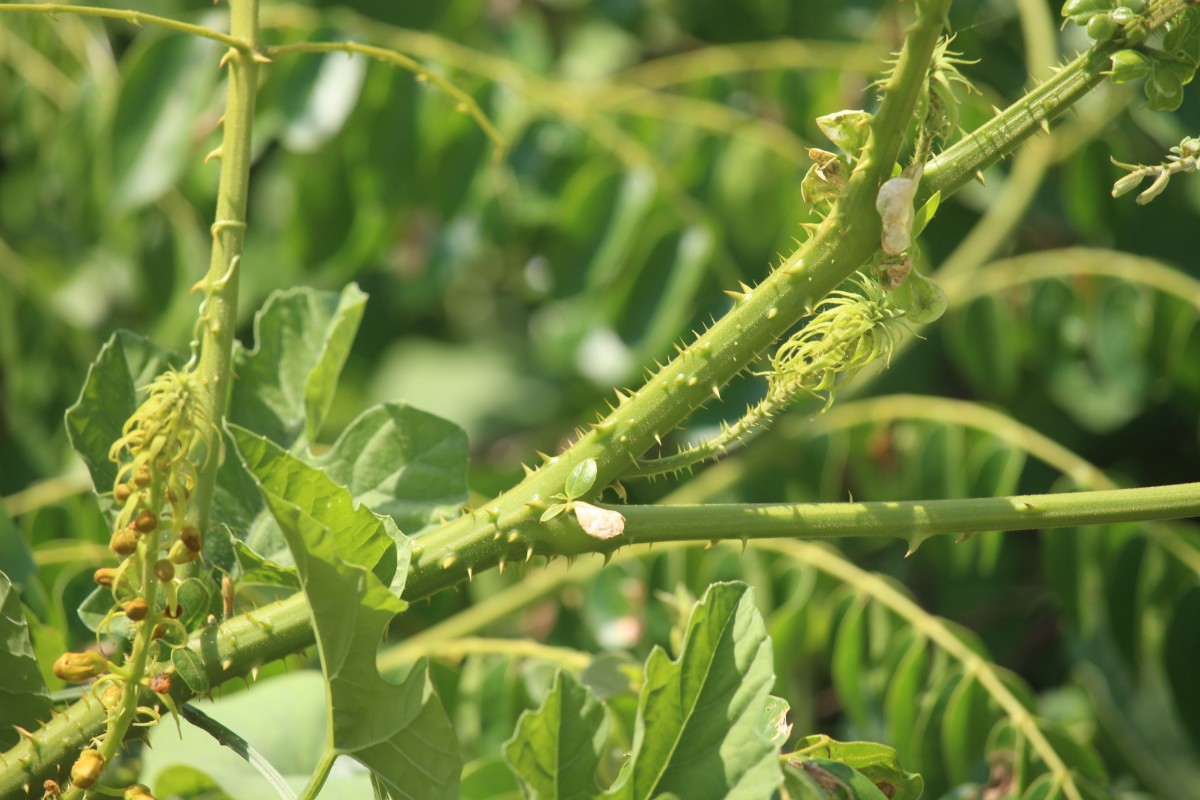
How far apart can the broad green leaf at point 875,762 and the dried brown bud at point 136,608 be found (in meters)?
0.42

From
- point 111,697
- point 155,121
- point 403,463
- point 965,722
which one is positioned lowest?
point 965,722

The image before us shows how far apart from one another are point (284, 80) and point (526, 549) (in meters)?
1.33

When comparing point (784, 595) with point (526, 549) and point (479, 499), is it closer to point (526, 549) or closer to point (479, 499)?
point (479, 499)

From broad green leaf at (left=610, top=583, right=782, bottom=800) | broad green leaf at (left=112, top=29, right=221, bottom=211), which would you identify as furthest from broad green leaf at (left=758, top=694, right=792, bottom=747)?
broad green leaf at (left=112, top=29, right=221, bottom=211)

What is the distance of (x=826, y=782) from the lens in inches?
29.5

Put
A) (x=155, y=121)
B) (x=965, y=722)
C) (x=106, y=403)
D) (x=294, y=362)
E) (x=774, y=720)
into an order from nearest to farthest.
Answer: (x=774, y=720), (x=106, y=403), (x=294, y=362), (x=965, y=722), (x=155, y=121)

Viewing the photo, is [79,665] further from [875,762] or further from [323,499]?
[875,762]

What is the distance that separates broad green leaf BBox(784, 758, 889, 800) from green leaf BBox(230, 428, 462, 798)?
0.69 feet

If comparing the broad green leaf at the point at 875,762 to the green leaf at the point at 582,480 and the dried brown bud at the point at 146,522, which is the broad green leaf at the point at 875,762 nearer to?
the green leaf at the point at 582,480

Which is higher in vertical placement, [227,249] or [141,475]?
[227,249]

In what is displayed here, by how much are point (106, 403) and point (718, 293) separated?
1180mm

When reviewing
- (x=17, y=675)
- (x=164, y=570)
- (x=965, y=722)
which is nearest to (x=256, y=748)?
(x=17, y=675)

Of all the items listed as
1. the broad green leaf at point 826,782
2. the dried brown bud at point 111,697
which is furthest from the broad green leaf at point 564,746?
the dried brown bud at point 111,697

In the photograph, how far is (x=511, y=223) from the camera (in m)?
1.97
